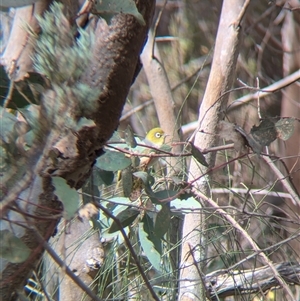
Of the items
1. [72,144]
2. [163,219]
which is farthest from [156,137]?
[72,144]

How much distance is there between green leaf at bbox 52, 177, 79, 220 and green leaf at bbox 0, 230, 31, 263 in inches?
1.9

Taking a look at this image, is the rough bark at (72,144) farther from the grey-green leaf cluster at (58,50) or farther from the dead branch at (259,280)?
the dead branch at (259,280)

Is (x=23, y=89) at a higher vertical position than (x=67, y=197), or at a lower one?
higher

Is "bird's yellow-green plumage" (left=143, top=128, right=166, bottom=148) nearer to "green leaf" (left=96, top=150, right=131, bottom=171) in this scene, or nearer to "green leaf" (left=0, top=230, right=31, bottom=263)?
"green leaf" (left=96, top=150, right=131, bottom=171)

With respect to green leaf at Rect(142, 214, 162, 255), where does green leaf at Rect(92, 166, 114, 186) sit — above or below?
above

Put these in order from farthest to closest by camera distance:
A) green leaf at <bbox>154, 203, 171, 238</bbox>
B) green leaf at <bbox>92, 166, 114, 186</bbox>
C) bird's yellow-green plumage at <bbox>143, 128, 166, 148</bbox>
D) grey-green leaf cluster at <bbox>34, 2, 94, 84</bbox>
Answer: bird's yellow-green plumage at <bbox>143, 128, 166, 148</bbox>
green leaf at <bbox>92, 166, 114, 186</bbox>
green leaf at <bbox>154, 203, 171, 238</bbox>
grey-green leaf cluster at <bbox>34, 2, 94, 84</bbox>

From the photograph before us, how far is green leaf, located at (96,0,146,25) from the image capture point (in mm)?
487

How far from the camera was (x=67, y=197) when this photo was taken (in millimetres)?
441

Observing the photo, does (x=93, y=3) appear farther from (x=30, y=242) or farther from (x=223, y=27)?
(x=223, y=27)

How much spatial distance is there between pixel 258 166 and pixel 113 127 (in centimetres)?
182

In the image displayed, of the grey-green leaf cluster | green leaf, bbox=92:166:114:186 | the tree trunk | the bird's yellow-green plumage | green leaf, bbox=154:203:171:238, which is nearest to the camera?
the grey-green leaf cluster

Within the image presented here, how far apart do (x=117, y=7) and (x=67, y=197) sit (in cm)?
16

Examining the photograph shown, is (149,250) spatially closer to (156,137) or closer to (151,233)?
(151,233)

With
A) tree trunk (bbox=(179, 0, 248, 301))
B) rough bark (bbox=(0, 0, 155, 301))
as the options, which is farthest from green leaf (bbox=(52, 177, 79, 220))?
tree trunk (bbox=(179, 0, 248, 301))
